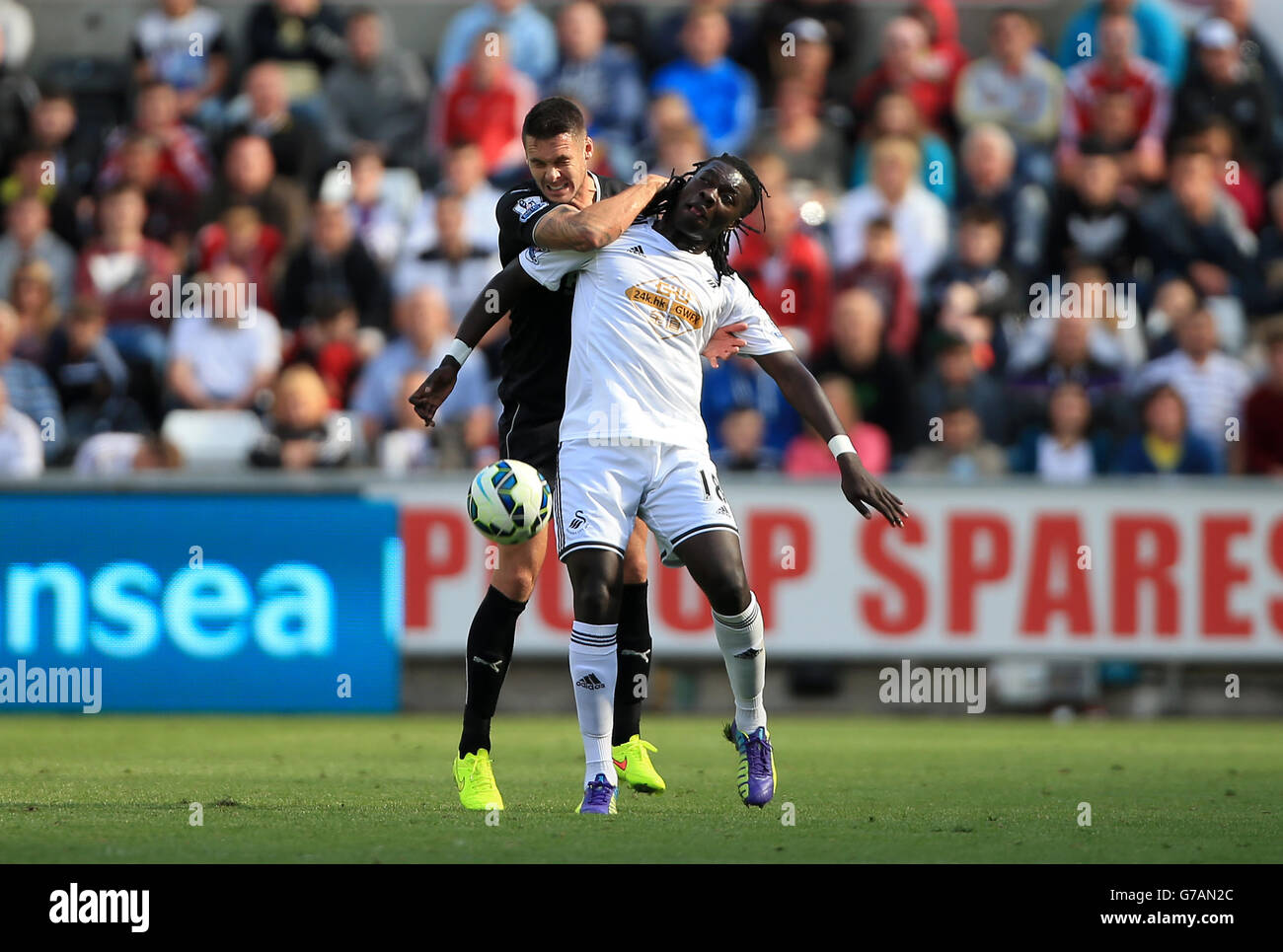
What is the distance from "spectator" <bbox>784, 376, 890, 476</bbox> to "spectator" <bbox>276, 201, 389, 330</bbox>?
3497 millimetres

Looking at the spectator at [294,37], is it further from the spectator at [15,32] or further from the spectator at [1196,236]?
the spectator at [1196,236]

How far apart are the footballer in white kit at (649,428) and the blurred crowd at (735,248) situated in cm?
573

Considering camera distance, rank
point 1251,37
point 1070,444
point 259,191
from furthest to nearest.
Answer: point 1251,37, point 259,191, point 1070,444

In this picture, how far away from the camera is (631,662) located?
8.01 meters

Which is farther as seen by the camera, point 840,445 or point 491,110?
point 491,110

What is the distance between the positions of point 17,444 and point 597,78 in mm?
5696

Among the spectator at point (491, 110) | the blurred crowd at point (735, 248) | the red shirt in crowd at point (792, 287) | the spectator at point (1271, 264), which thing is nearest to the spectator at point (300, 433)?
the blurred crowd at point (735, 248)

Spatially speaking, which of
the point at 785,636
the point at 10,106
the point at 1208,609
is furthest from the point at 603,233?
the point at 10,106

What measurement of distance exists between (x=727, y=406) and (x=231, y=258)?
14.0ft

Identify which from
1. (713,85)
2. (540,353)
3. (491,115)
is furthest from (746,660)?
(713,85)

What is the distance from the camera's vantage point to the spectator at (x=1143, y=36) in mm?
16266

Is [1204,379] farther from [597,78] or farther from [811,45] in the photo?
[597,78]

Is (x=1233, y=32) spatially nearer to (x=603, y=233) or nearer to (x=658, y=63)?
(x=658, y=63)

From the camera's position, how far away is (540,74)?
648 inches
